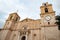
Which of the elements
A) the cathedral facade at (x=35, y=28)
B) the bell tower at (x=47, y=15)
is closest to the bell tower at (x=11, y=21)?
the cathedral facade at (x=35, y=28)

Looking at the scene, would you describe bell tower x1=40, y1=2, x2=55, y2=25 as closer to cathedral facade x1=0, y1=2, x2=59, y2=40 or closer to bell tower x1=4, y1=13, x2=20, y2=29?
cathedral facade x1=0, y1=2, x2=59, y2=40

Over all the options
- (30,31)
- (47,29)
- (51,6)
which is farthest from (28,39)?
(51,6)

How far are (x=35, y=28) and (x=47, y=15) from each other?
4.37m

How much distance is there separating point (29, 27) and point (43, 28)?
4225mm

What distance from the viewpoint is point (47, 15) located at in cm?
2134

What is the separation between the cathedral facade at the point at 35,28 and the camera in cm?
1841

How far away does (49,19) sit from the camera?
20484 mm

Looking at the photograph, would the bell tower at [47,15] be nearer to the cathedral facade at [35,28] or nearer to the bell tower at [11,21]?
the cathedral facade at [35,28]

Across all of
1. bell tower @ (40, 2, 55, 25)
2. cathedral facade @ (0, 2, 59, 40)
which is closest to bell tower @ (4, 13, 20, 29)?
cathedral facade @ (0, 2, 59, 40)

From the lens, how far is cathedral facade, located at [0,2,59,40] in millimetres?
18406

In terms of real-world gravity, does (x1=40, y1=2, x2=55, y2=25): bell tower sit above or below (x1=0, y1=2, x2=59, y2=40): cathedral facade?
above

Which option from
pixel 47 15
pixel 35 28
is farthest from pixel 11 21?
pixel 47 15

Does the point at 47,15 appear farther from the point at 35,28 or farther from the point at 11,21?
the point at 11,21

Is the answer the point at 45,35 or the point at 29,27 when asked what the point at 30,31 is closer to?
the point at 29,27
